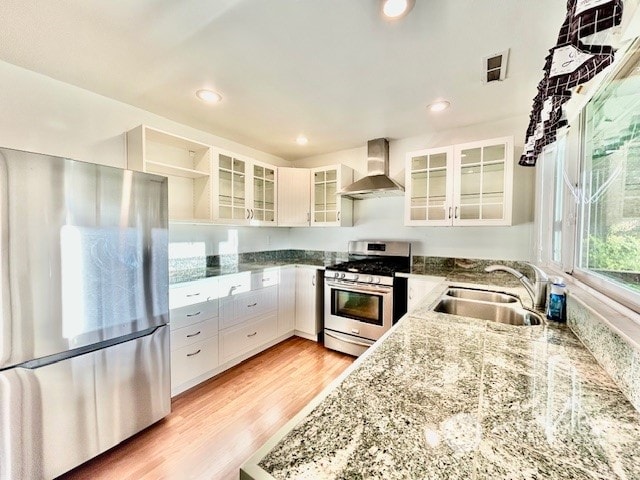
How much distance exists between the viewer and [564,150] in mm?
1733

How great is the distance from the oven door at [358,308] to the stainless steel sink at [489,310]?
78 centimetres

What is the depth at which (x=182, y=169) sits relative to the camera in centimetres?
235

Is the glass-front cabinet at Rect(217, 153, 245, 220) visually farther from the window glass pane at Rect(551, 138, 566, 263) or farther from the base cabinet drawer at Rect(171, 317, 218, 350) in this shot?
the window glass pane at Rect(551, 138, 566, 263)

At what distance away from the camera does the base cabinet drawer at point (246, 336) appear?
247cm

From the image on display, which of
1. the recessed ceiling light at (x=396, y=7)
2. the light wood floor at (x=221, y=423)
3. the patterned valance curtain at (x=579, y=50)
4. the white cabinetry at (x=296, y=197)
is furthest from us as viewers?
the white cabinetry at (x=296, y=197)

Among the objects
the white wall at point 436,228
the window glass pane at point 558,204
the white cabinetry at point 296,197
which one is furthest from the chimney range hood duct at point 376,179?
the window glass pane at point 558,204

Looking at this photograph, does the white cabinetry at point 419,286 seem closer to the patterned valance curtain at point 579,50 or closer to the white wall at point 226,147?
the white wall at point 226,147

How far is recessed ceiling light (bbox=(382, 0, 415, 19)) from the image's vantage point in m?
1.16

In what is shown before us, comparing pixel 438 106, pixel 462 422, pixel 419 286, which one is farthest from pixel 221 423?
pixel 438 106

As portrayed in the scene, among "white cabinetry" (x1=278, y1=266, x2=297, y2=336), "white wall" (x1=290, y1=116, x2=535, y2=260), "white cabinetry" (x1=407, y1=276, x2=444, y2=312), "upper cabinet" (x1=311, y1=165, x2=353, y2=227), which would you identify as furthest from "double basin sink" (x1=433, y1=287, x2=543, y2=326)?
"white cabinetry" (x1=278, y1=266, x2=297, y2=336)

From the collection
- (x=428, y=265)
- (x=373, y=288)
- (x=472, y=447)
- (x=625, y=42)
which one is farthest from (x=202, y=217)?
(x=625, y=42)

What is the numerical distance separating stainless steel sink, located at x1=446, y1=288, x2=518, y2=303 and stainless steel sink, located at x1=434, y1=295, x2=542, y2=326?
15 cm

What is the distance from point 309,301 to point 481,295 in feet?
6.01

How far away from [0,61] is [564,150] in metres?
3.61
